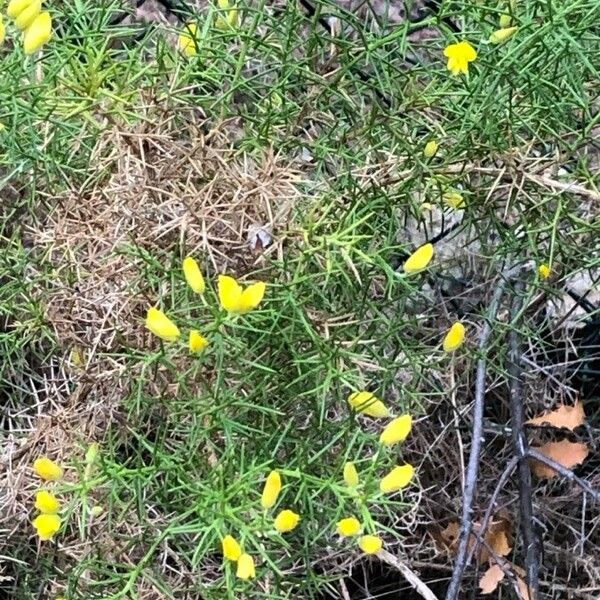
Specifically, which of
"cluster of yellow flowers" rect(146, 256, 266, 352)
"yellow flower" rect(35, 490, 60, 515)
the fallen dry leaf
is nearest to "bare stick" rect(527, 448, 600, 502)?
the fallen dry leaf

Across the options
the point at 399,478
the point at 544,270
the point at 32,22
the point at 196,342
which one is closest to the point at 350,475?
the point at 399,478

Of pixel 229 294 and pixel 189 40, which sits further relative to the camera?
pixel 189 40

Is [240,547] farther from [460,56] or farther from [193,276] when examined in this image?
[460,56]

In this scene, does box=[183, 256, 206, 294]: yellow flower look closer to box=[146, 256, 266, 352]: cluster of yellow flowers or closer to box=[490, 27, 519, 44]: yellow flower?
box=[146, 256, 266, 352]: cluster of yellow flowers

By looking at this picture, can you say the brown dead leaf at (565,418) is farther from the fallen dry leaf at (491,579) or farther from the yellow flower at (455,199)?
the yellow flower at (455,199)

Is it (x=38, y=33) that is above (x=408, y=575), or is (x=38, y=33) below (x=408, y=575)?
above

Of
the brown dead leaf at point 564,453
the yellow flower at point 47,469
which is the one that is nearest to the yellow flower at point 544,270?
the brown dead leaf at point 564,453
